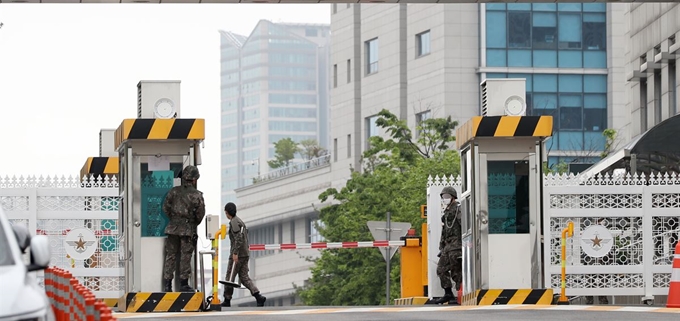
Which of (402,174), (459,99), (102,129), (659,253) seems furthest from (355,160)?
(659,253)

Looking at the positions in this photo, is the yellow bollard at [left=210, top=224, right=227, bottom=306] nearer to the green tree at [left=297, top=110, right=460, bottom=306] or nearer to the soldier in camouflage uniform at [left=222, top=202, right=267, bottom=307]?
the soldier in camouflage uniform at [left=222, top=202, right=267, bottom=307]

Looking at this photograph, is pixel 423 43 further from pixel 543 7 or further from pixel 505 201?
pixel 505 201

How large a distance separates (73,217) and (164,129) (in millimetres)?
4691

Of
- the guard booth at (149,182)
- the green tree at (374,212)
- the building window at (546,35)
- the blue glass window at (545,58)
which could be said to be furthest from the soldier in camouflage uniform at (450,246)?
the blue glass window at (545,58)

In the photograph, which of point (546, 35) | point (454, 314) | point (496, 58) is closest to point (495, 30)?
point (496, 58)

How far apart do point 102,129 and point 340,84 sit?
73.6 meters

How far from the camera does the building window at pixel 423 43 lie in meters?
94.1

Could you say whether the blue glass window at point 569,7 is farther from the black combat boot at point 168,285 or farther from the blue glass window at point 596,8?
the black combat boot at point 168,285

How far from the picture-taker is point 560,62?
90.1m

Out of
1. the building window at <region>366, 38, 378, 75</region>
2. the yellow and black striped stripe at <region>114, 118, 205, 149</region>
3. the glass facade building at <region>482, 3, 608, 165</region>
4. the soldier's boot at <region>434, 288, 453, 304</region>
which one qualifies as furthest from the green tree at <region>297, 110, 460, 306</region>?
the yellow and black striped stripe at <region>114, 118, 205, 149</region>

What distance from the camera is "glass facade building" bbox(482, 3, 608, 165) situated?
89.1 m

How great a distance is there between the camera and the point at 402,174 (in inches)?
2488

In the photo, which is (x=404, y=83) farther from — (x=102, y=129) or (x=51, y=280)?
(x=51, y=280)

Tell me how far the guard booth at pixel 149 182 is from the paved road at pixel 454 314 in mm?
1453
